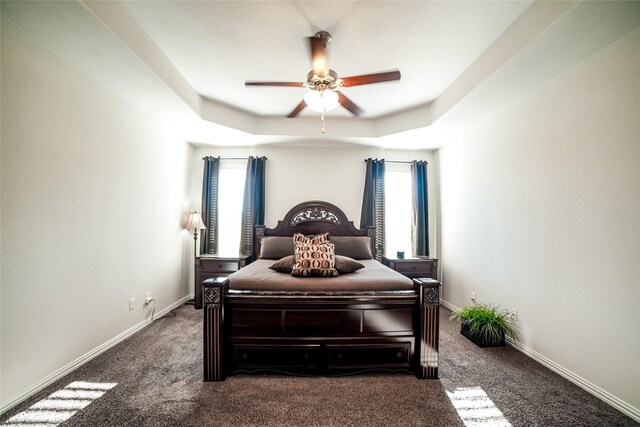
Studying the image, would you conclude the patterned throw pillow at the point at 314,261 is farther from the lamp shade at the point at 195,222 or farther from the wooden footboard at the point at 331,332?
the lamp shade at the point at 195,222

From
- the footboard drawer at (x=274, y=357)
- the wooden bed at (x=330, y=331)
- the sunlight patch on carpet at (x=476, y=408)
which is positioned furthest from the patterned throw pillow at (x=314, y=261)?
the sunlight patch on carpet at (x=476, y=408)

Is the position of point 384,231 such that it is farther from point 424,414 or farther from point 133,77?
point 133,77

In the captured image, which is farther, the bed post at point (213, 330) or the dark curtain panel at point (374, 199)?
the dark curtain panel at point (374, 199)

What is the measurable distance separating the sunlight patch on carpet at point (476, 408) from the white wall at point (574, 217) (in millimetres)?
878

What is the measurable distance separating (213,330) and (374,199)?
305cm

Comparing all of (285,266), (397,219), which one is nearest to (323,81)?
(285,266)

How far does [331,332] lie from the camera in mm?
2141

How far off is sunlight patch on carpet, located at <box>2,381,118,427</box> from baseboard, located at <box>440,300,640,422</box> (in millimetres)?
3585

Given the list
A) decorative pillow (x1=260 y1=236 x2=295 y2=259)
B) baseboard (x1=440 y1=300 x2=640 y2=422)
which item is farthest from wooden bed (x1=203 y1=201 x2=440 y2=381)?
decorative pillow (x1=260 y1=236 x2=295 y2=259)

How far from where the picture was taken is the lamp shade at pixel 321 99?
208 cm

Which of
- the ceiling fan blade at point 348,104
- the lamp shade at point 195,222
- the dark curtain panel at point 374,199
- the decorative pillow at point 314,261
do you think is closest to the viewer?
the ceiling fan blade at point 348,104

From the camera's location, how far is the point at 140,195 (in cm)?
309

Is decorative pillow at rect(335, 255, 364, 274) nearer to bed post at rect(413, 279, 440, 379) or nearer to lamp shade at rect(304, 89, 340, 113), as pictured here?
bed post at rect(413, 279, 440, 379)

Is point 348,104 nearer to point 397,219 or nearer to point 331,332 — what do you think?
point 331,332
